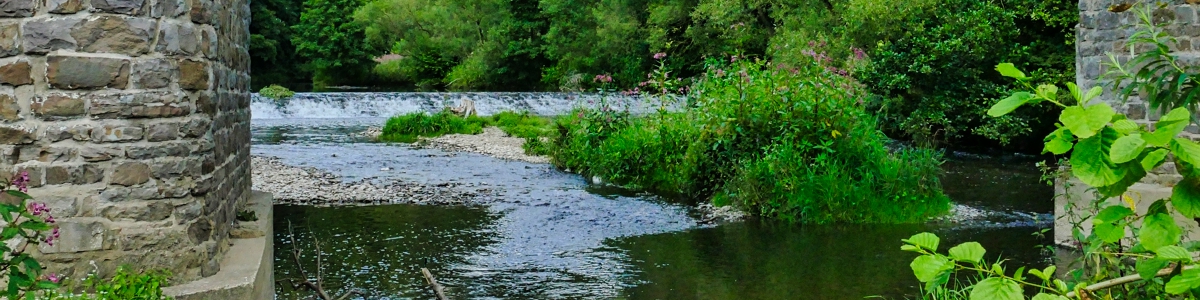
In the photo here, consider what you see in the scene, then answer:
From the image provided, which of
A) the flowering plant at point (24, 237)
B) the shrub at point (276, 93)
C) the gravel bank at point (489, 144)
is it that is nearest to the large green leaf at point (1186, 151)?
the flowering plant at point (24, 237)

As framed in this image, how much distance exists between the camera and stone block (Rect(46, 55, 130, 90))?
4145mm

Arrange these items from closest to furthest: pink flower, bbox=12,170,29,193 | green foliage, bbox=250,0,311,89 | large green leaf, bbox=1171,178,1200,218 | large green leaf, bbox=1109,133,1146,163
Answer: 1. large green leaf, bbox=1109,133,1146,163
2. large green leaf, bbox=1171,178,1200,218
3. pink flower, bbox=12,170,29,193
4. green foliage, bbox=250,0,311,89

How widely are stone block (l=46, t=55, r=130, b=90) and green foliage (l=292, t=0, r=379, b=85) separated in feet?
143

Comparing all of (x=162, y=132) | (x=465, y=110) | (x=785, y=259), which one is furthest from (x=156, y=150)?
(x=465, y=110)

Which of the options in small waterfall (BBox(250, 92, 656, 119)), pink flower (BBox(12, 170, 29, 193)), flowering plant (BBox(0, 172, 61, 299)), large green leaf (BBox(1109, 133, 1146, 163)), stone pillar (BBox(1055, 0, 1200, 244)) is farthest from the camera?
small waterfall (BBox(250, 92, 656, 119))

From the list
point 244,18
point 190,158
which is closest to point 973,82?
point 244,18

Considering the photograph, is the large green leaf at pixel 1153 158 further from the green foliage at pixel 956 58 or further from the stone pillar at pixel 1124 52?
the green foliage at pixel 956 58

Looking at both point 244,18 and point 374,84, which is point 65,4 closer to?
point 244,18

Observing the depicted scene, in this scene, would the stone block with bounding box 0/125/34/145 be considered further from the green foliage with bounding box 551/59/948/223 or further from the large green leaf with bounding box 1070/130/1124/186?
the green foliage with bounding box 551/59/948/223

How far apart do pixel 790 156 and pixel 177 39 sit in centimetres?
717

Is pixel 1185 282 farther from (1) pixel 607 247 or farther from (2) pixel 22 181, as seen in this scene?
(1) pixel 607 247

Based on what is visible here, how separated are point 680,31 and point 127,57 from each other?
27776mm

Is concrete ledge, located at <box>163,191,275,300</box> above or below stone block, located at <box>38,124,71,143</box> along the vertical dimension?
below

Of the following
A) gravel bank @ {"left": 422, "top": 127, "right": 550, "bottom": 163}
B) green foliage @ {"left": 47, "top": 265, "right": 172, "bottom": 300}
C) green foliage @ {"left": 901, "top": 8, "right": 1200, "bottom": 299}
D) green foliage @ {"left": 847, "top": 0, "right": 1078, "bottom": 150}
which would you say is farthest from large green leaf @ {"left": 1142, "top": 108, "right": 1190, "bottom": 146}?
gravel bank @ {"left": 422, "top": 127, "right": 550, "bottom": 163}
